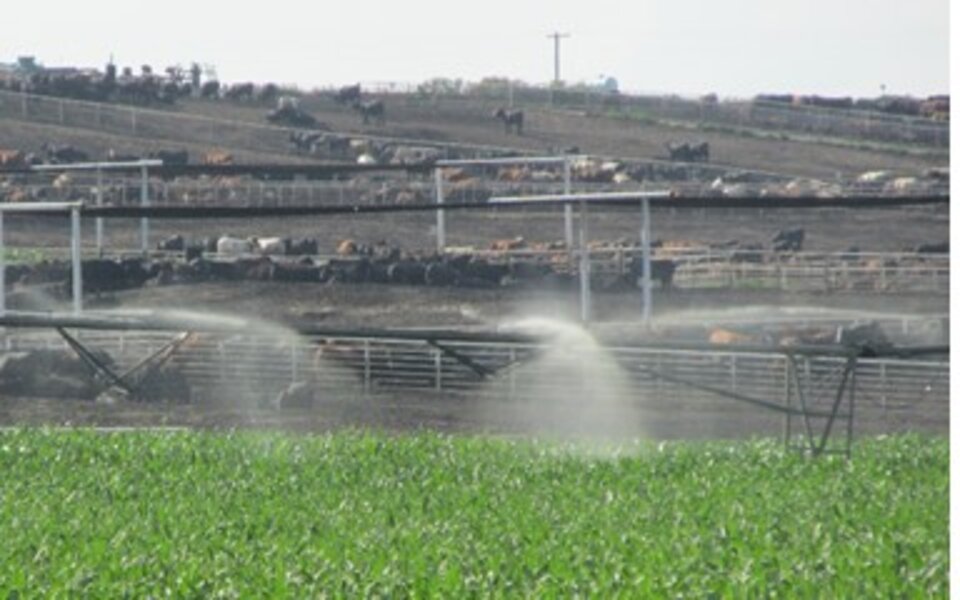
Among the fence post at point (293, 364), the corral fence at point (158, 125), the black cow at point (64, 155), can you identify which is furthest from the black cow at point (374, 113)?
the fence post at point (293, 364)

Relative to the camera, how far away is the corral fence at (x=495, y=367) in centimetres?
2544

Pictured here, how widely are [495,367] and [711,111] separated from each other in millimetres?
78356

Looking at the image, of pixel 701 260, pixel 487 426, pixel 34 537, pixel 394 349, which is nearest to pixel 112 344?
pixel 394 349

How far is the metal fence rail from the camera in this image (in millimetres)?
25438

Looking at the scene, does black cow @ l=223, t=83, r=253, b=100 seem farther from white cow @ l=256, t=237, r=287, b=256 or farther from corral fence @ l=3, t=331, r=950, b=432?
corral fence @ l=3, t=331, r=950, b=432

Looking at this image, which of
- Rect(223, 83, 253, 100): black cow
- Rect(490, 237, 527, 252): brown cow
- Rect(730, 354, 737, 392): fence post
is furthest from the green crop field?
Rect(223, 83, 253, 100): black cow

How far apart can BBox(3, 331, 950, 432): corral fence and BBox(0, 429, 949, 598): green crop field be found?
730 centimetres

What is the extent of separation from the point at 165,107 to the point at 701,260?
41197 millimetres

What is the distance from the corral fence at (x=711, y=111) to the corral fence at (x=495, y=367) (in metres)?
62.3

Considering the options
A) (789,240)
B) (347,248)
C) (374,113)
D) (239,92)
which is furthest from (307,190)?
(239,92)

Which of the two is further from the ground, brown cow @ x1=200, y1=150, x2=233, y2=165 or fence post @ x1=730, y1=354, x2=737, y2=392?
brown cow @ x1=200, y1=150, x2=233, y2=165

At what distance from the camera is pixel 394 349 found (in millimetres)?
30734

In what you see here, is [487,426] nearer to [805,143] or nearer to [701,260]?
[701,260]

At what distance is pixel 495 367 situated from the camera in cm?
2562
